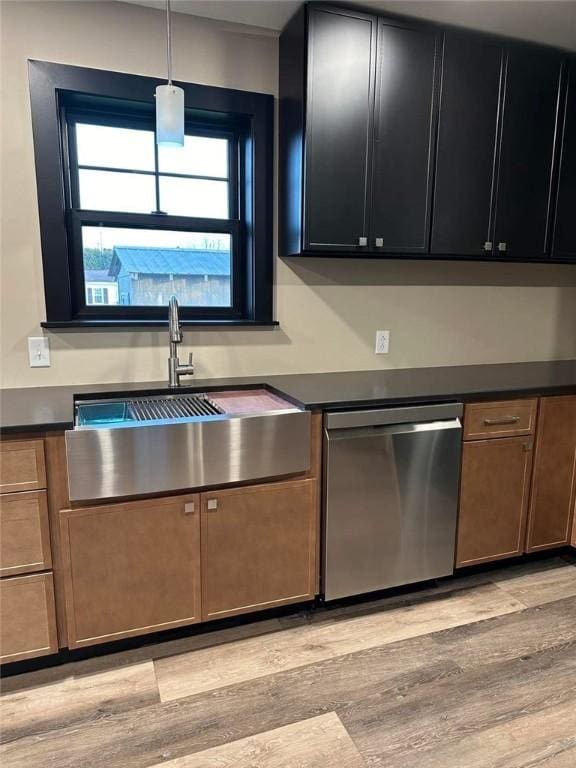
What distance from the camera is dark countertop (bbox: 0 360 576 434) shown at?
177 centimetres

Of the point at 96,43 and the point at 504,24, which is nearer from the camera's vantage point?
the point at 96,43

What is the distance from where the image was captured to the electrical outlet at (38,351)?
2.08 m

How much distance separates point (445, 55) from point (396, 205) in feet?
2.12

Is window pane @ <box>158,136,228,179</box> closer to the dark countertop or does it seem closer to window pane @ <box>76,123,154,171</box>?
window pane @ <box>76,123,154,171</box>

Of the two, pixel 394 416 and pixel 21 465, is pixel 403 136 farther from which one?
pixel 21 465

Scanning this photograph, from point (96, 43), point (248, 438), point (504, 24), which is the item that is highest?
point (504, 24)

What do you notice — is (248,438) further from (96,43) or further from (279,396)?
(96,43)

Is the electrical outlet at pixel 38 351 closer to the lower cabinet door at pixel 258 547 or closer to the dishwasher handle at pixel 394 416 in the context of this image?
the lower cabinet door at pixel 258 547

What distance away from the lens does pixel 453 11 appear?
2074 mm

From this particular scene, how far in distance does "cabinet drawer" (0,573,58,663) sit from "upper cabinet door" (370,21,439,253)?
1.81 m

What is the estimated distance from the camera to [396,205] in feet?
7.28

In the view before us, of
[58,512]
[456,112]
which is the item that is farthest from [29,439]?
[456,112]

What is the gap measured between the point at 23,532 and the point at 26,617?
0.96ft

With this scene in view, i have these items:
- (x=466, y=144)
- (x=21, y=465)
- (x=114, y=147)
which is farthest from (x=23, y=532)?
(x=466, y=144)
